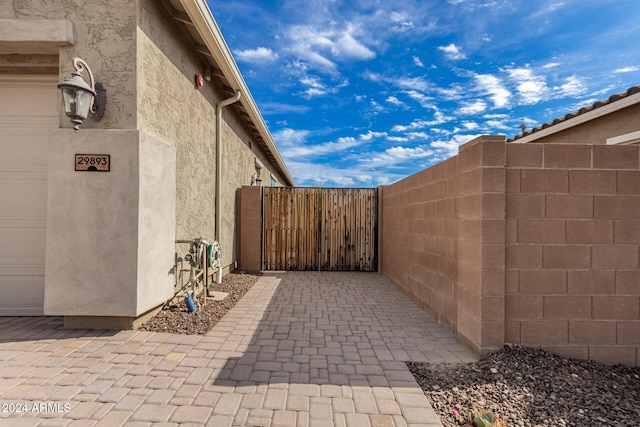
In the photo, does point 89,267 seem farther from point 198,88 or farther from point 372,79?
point 372,79

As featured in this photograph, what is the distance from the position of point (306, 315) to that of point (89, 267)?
8.69 feet

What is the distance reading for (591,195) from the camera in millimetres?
2840

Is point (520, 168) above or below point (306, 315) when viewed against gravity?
above

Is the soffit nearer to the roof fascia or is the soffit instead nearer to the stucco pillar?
the stucco pillar

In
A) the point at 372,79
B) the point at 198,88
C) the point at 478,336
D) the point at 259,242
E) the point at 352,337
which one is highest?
the point at 372,79

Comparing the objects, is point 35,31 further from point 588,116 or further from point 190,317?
point 588,116

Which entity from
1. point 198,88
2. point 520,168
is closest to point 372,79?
point 198,88

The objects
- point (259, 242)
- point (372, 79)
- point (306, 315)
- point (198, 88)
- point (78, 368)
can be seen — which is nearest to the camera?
point (78, 368)

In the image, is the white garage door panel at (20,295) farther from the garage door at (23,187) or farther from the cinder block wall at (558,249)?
the cinder block wall at (558,249)

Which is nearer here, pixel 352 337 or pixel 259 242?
pixel 352 337

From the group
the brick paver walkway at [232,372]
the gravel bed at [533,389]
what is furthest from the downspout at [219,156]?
the gravel bed at [533,389]

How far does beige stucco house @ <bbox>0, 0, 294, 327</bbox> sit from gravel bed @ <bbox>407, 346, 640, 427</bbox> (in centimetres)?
324

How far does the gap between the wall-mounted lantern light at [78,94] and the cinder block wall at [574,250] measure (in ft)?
14.2

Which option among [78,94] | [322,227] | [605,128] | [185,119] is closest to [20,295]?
[78,94]
